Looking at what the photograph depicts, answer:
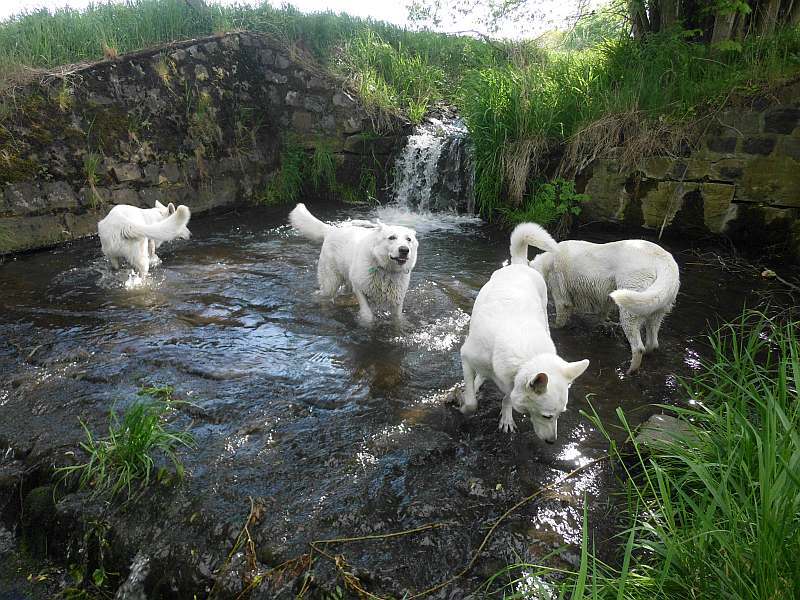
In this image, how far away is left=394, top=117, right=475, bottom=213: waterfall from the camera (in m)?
9.30

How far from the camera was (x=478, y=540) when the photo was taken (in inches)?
102

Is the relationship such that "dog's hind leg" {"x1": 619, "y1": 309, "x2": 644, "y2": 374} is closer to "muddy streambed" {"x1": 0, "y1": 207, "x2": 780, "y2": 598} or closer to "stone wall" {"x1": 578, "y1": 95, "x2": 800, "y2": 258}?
"muddy streambed" {"x1": 0, "y1": 207, "x2": 780, "y2": 598}

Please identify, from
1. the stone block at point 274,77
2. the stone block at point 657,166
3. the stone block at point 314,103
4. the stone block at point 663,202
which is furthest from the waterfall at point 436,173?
the stone block at point 274,77

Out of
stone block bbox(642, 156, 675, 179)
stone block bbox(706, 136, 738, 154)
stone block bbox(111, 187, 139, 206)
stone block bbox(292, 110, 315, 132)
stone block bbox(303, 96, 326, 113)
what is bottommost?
stone block bbox(111, 187, 139, 206)

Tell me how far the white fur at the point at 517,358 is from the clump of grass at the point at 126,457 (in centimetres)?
199

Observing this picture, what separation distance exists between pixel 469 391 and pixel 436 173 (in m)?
6.82

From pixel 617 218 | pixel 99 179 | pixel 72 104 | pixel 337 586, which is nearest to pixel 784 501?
pixel 337 586

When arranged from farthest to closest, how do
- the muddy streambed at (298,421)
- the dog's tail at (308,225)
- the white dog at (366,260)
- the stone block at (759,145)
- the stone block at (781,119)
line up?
the stone block at (759,145), the stone block at (781,119), the dog's tail at (308,225), the white dog at (366,260), the muddy streambed at (298,421)

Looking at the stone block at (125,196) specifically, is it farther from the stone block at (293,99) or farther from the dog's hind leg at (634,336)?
the dog's hind leg at (634,336)

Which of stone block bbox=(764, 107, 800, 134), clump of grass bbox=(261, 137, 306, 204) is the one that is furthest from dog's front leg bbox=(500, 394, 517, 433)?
clump of grass bbox=(261, 137, 306, 204)

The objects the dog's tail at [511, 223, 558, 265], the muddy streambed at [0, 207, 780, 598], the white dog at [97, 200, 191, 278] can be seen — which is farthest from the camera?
the white dog at [97, 200, 191, 278]

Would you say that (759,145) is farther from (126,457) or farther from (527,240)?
(126,457)

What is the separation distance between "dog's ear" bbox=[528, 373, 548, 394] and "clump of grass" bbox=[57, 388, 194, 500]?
2111mm

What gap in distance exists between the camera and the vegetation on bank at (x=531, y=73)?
688 cm
